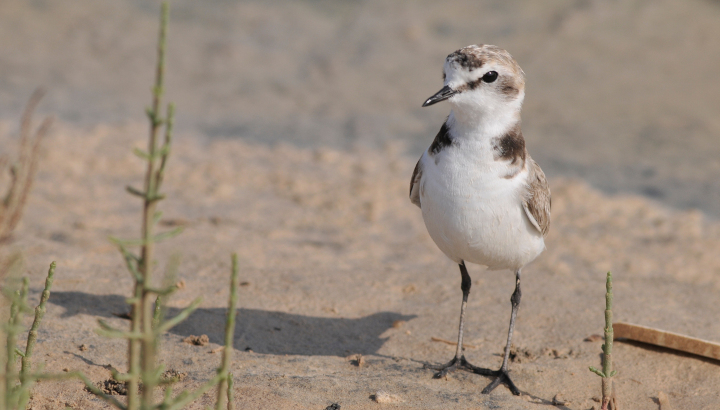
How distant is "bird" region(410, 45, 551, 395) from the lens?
419 cm

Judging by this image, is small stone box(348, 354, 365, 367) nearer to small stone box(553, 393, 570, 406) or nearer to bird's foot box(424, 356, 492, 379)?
bird's foot box(424, 356, 492, 379)

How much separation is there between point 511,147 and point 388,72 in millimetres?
8579

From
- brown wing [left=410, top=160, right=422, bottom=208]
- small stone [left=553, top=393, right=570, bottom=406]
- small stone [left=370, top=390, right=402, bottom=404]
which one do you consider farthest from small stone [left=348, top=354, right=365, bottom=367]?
small stone [left=553, top=393, right=570, bottom=406]

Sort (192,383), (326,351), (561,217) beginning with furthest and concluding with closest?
(561,217) → (326,351) → (192,383)

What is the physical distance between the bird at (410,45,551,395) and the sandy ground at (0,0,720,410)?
3.09 ft

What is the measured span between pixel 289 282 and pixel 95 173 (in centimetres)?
372

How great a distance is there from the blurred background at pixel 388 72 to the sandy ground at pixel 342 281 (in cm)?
111

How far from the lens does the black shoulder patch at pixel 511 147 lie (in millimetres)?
4207

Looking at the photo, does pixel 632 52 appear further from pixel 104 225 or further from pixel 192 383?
pixel 192 383

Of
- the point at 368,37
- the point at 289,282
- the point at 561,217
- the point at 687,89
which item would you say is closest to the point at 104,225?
the point at 289,282

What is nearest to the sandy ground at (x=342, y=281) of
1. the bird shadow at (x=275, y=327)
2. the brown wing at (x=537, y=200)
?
the bird shadow at (x=275, y=327)

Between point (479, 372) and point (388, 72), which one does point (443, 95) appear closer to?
point (479, 372)

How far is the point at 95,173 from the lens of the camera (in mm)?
8547

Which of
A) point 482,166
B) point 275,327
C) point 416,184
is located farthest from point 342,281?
point 482,166
